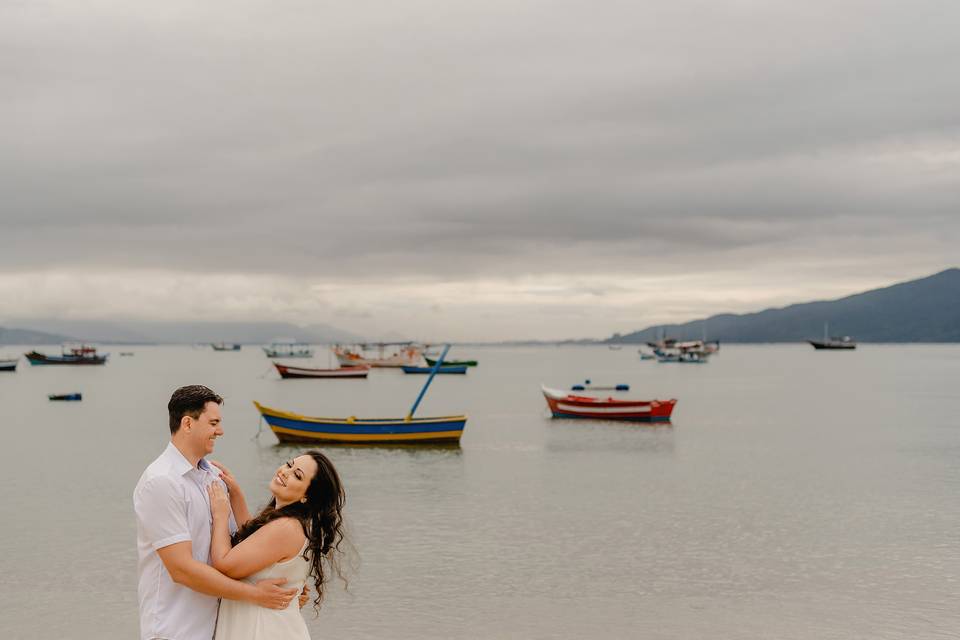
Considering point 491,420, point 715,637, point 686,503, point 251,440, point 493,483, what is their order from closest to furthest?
point 715,637
point 686,503
point 493,483
point 251,440
point 491,420

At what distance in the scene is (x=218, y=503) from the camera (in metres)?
5.28

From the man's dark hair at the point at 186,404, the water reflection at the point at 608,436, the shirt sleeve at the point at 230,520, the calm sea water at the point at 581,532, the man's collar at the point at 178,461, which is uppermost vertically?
the man's dark hair at the point at 186,404

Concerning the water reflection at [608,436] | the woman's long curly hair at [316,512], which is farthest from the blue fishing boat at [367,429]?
the woman's long curly hair at [316,512]

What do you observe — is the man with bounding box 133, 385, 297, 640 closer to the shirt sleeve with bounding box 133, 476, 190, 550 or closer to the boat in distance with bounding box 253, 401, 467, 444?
the shirt sleeve with bounding box 133, 476, 190, 550

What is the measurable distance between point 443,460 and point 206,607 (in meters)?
36.3

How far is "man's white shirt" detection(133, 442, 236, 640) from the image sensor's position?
5078 millimetres

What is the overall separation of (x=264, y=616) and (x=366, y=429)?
38.1 metres

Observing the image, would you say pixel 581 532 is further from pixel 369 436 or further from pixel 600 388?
pixel 600 388

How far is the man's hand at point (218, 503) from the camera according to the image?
5273mm

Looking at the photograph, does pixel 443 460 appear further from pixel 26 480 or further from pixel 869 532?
pixel 869 532

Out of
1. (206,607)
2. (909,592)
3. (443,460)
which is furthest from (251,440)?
(206,607)

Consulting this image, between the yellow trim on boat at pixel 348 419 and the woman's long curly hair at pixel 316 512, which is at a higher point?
the woman's long curly hair at pixel 316 512

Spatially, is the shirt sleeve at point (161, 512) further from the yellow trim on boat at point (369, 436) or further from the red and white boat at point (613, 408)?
the red and white boat at point (613, 408)

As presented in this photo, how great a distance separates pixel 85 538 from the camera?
944 inches
